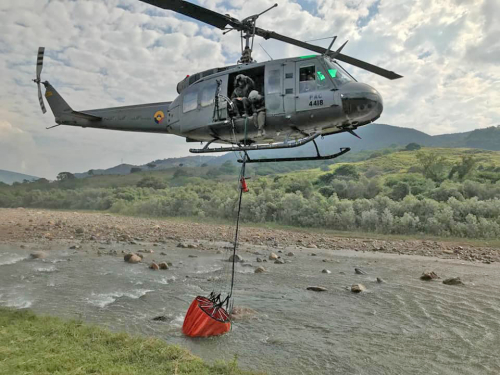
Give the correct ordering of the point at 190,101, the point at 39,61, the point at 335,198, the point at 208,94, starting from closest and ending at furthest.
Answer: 1. the point at 208,94
2. the point at 190,101
3. the point at 39,61
4. the point at 335,198

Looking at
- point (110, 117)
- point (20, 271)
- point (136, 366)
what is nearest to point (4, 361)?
point (136, 366)

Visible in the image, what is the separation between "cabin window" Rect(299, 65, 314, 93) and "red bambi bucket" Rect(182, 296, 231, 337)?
5.41 m

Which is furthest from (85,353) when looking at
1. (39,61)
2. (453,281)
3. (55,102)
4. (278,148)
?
(39,61)

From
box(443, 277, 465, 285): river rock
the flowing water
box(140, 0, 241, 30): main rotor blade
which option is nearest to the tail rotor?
the flowing water

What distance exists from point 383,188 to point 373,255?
14943 mm

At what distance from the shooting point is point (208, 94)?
31.6 feet

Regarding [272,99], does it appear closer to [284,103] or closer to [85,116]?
[284,103]

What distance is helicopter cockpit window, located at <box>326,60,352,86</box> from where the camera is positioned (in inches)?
322

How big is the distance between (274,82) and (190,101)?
2795mm

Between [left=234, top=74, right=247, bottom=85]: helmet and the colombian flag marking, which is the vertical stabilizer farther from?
[left=234, top=74, right=247, bottom=85]: helmet

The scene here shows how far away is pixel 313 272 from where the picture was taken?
43.2 ft

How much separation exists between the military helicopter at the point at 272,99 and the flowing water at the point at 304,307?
4047 mm

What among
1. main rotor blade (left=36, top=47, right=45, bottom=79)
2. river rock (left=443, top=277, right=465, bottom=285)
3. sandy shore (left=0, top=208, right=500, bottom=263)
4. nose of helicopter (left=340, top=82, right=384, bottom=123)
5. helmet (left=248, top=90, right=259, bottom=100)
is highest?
main rotor blade (left=36, top=47, right=45, bottom=79)

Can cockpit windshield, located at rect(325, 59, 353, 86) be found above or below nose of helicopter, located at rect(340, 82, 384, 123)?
above
